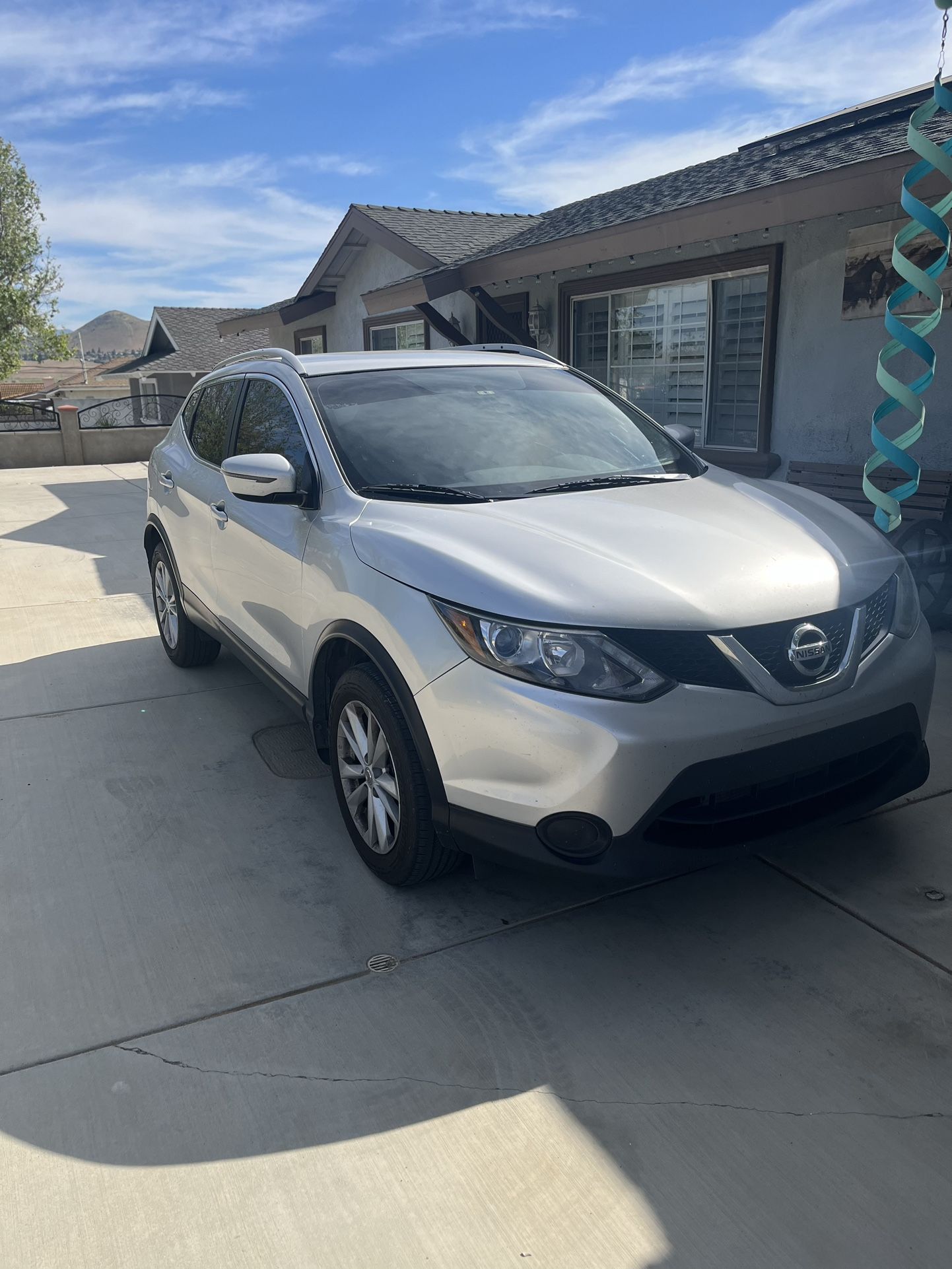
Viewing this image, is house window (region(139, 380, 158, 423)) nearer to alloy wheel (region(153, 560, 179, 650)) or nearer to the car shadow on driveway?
alloy wheel (region(153, 560, 179, 650))

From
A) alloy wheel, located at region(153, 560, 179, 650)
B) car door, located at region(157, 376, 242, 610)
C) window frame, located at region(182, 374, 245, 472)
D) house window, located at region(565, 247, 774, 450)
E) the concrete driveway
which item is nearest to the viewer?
the concrete driveway

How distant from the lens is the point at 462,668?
279 cm

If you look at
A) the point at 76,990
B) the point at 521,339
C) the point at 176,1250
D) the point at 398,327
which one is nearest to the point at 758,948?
the point at 176,1250

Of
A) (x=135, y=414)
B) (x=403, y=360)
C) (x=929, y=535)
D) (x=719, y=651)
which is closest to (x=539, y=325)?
(x=929, y=535)

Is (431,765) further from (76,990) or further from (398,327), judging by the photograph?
(398,327)

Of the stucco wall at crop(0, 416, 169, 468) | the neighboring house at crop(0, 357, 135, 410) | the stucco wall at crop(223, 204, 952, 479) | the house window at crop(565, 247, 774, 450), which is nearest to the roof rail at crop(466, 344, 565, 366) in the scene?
the stucco wall at crop(223, 204, 952, 479)

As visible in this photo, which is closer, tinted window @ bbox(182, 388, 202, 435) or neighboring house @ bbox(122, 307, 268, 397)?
tinted window @ bbox(182, 388, 202, 435)

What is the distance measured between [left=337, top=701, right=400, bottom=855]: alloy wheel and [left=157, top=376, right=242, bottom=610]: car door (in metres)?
1.69

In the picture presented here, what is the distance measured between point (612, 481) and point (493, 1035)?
2.01 m

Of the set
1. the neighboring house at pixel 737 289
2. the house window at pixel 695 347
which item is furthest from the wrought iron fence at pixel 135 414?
the house window at pixel 695 347

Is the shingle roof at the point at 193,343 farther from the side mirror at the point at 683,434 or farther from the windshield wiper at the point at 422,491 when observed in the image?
the windshield wiper at the point at 422,491

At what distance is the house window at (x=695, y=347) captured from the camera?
30.2 ft

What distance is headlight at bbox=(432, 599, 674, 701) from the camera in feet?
8.67

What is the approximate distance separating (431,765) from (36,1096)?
1.31 m
